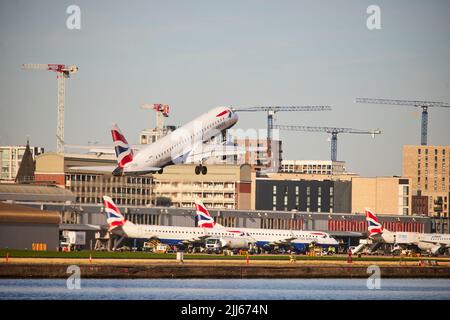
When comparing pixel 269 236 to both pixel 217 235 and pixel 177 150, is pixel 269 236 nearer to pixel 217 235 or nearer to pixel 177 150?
pixel 217 235

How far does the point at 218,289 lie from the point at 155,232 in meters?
62.4

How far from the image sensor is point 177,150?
138125 millimetres

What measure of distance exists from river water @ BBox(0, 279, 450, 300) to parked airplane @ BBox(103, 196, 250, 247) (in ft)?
154

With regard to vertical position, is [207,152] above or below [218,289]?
above

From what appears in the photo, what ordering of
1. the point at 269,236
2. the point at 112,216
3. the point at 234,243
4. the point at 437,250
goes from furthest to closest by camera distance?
1. the point at 437,250
2. the point at 269,236
3. the point at 234,243
4. the point at 112,216

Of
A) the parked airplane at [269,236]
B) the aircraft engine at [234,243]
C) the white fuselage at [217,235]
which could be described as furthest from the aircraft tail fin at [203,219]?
the aircraft engine at [234,243]

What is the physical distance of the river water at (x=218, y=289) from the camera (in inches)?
3848

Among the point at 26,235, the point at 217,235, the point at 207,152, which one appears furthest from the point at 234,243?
the point at 26,235

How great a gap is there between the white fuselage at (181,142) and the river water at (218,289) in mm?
22456

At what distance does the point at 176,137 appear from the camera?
454 ft

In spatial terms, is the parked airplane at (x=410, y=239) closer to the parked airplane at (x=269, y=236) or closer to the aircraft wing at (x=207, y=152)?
the parked airplane at (x=269, y=236)
